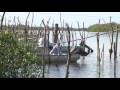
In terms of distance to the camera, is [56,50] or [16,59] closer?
[16,59]

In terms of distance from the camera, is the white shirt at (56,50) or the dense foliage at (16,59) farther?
the white shirt at (56,50)

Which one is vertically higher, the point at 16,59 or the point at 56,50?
the point at 56,50

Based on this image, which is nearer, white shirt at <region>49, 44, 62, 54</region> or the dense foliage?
the dense foliage

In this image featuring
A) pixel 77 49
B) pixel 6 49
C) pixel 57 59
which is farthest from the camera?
pixel 77 49

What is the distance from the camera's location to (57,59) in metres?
18.0
